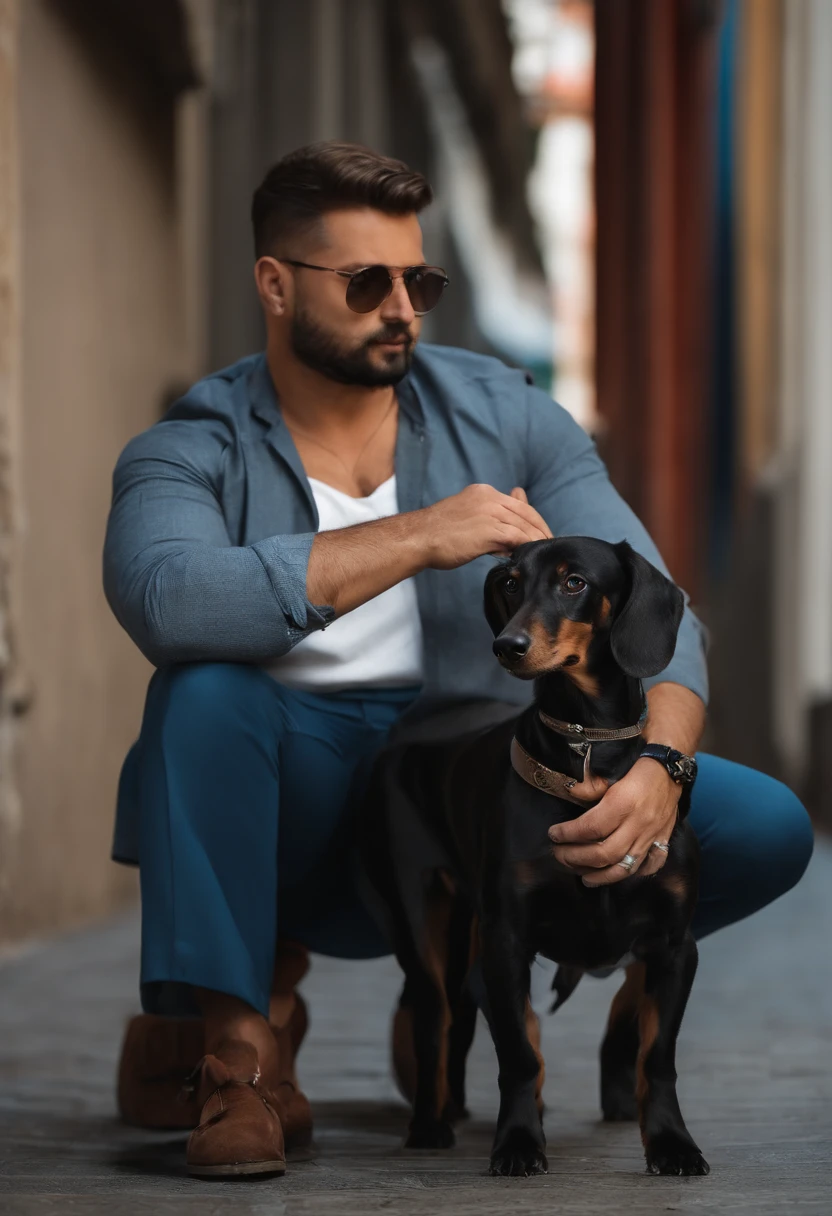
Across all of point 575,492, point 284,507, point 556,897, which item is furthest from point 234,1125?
point 575,492

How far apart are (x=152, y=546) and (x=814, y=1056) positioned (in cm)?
162

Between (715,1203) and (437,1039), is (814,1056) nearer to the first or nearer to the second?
(437,1039)

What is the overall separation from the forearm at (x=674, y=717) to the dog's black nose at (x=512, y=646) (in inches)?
11.6

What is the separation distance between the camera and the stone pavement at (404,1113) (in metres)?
2.04

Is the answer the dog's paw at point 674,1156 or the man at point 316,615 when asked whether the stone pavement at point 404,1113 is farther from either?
the man at point 316,615

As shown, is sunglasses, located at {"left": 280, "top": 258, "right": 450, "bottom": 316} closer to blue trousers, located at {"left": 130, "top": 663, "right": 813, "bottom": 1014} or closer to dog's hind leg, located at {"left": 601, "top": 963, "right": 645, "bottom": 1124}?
blue trousers, located at {"left": 130, "top": 663, "right": 813, "bottom": 1014}

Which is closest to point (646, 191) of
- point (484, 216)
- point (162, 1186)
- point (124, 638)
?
point (484, 216)

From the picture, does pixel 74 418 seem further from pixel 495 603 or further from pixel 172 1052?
pixel 495 603

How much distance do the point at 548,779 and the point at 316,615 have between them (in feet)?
1.48

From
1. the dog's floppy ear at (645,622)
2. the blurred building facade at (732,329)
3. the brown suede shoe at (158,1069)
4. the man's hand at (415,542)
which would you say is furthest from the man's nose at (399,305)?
the blurred building facade at (732,329)

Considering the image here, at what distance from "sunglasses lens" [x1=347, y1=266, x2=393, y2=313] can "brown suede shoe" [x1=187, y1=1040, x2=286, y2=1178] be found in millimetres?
1192

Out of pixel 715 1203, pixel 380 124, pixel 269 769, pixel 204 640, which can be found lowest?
pixel 715 1203

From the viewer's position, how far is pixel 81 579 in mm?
6133

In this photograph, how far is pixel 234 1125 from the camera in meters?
2.28
